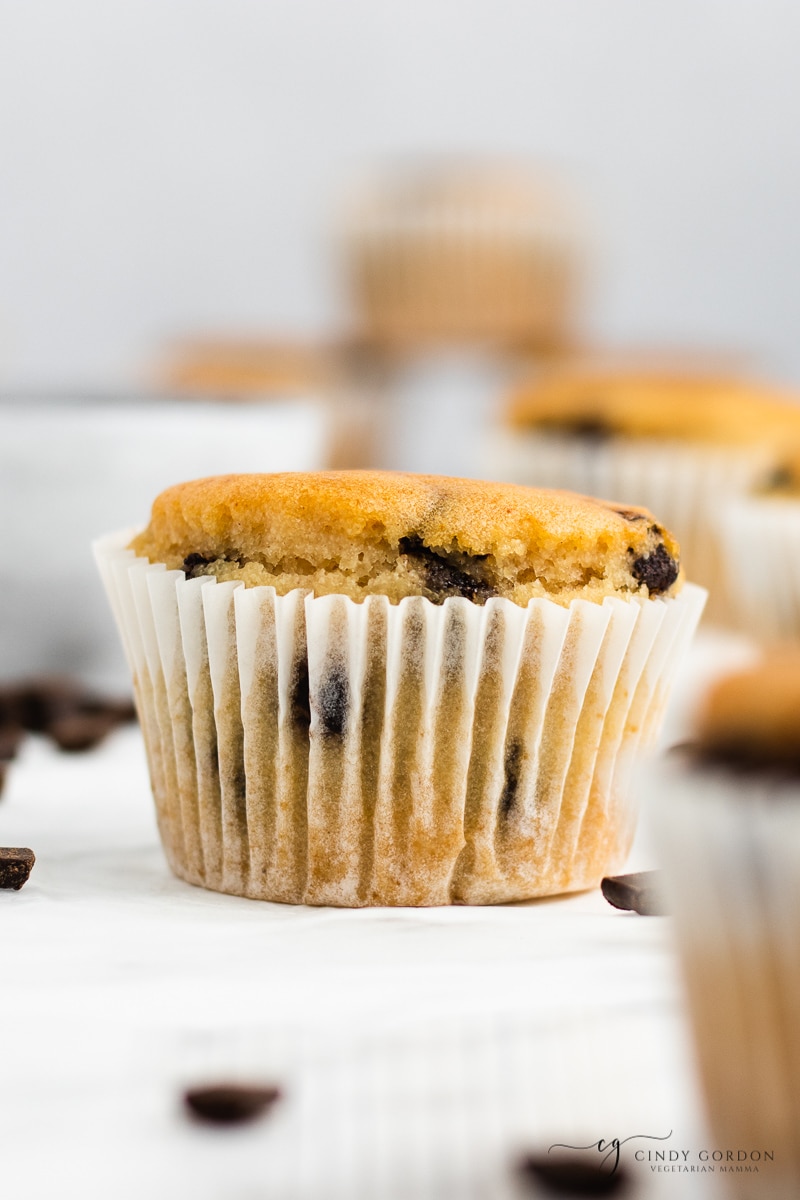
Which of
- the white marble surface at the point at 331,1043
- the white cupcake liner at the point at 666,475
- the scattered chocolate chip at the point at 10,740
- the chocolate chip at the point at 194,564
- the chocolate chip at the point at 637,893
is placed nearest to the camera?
the white marble surface at the point at 331,1043

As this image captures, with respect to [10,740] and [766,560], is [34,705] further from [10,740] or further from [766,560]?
[766,560]

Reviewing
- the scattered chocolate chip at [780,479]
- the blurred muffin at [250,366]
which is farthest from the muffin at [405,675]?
the blurred muffin at [250,366]

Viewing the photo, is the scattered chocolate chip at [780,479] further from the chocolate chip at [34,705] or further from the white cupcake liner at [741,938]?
the white cupcake liner at [741,938]

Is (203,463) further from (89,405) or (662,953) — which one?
(662,953)

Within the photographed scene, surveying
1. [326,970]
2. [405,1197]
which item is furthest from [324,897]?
[405,1197]

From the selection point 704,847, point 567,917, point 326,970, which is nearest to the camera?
point 704,847

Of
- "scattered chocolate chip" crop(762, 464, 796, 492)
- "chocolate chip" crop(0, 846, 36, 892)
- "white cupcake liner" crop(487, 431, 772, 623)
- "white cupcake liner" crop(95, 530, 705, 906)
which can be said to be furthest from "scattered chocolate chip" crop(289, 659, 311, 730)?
"white cupcake liner" crop(487, 431, 772, 623)
